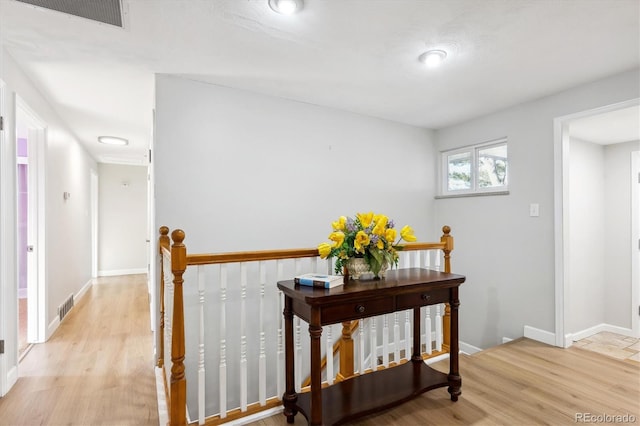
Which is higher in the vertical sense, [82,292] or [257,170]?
[257,170]

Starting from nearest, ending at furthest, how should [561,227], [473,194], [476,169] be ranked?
[561,227] → [473,194] → [476,169]

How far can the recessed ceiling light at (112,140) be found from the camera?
4.74 metres

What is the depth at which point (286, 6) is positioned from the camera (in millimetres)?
1735

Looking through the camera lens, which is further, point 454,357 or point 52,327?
point 52,327

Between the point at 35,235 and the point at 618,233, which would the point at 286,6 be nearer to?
the point at 35,235

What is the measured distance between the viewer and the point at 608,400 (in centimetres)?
207

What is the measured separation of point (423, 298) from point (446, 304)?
82 cm

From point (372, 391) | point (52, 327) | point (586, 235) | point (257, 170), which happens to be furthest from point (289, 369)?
point (586, 235)

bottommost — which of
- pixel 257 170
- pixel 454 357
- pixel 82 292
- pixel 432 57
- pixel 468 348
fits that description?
pixel 468 348

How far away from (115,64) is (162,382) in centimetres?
230

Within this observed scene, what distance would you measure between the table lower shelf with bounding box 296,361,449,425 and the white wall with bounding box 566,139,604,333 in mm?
2266

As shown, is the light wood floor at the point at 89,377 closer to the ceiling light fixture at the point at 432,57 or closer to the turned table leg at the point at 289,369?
the turned table leg at the point at 289,369

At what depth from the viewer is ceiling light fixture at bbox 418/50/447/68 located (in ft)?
7.35

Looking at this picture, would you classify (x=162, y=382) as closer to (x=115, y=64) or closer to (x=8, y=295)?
(x=8, y=295)
